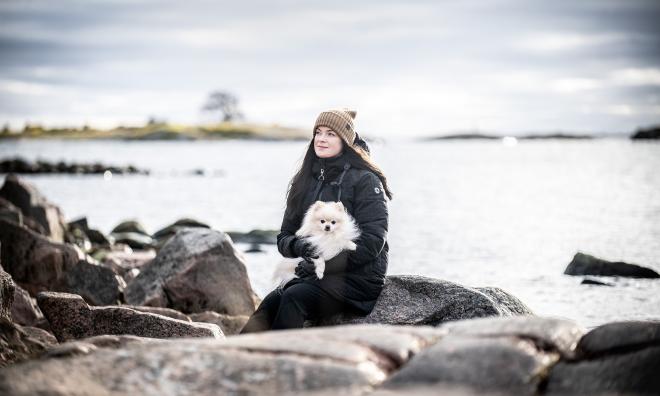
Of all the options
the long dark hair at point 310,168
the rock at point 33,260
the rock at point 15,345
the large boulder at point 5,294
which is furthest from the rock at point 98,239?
the rock at point 15,345

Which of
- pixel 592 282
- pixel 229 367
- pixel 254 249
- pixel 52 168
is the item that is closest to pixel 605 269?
pixel 592 282

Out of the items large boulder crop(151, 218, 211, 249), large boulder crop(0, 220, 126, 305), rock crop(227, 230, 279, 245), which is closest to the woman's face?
large boulder crop(0, 220, 126, 305)

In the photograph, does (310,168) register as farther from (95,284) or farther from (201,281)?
(95,284)

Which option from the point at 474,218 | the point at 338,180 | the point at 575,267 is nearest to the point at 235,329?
the point at 338,180

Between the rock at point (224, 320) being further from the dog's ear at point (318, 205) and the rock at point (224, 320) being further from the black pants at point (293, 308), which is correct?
the dog's ear at point (318, 205)

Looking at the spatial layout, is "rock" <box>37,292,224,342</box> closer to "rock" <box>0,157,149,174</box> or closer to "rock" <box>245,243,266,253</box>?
"rock" <box>245,243,266,253</box>

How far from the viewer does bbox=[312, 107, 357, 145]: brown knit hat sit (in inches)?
313

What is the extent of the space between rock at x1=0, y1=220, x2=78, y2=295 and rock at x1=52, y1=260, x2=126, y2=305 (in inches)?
42.0

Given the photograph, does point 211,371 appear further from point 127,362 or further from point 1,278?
point 1,278

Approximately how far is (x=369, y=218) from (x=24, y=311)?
6089 millimetres

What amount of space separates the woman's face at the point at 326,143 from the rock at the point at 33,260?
26.8 ft

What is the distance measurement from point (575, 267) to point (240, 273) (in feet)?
30.7

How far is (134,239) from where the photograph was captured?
2430cm

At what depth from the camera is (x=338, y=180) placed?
26.2ft
